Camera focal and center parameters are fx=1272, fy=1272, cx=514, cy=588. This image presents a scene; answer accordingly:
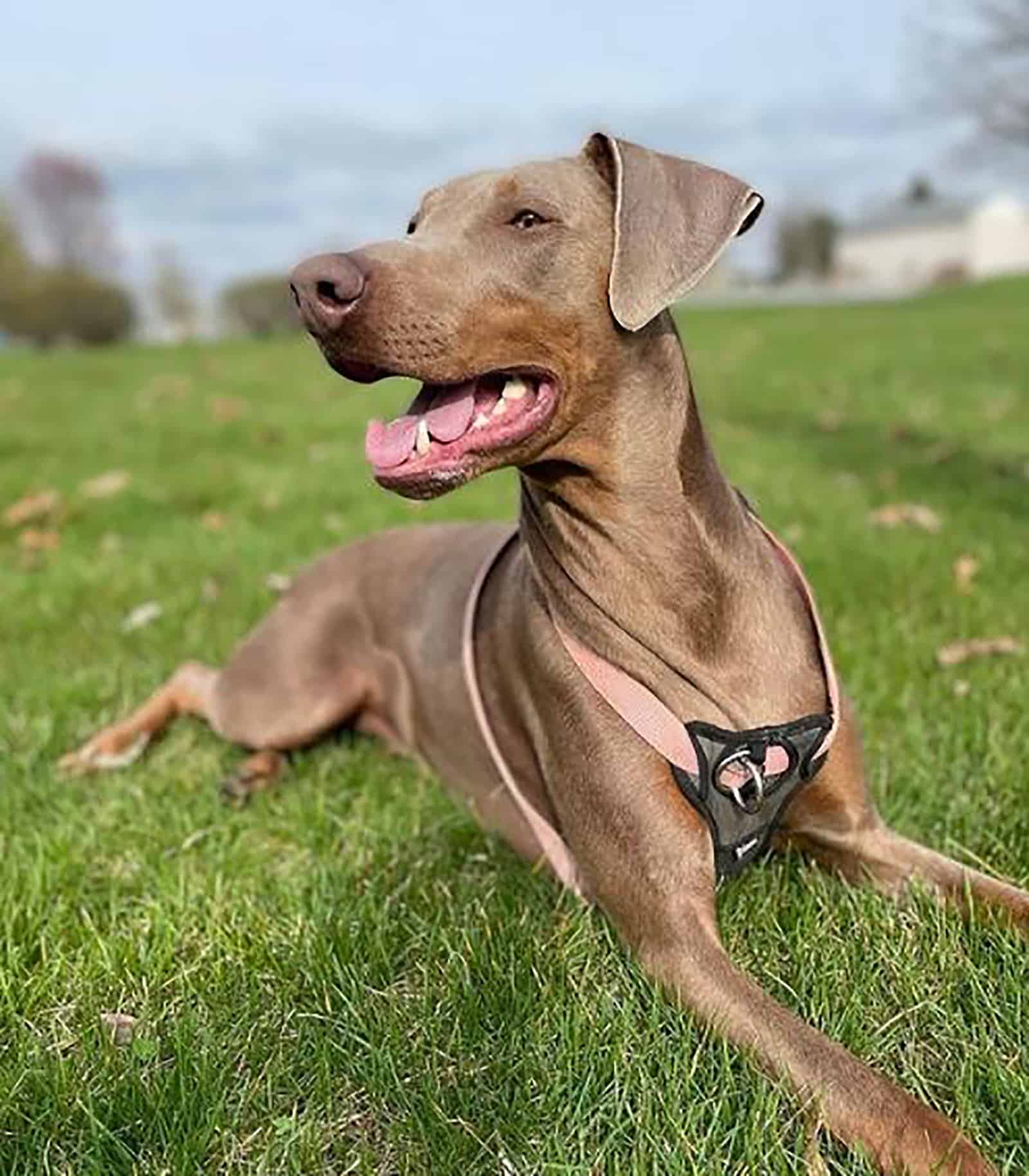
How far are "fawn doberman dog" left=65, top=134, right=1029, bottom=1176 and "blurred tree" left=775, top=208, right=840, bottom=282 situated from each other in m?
75.4

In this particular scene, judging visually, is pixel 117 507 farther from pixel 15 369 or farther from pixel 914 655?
pixel 15 369

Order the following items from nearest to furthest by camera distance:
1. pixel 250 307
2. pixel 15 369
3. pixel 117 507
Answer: pixel 117 507, pixel 15 369, pixel 250 307

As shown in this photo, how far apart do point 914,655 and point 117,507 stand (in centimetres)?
471

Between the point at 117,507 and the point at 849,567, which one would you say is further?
the point at 117,507

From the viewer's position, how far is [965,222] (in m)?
81.6

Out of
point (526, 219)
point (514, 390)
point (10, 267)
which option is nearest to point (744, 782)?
point (514, 390)

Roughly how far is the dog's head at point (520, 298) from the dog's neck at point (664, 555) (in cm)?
11

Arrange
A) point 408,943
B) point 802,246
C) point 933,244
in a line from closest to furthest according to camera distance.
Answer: point 408,943 → point 802,246 → point 933,244

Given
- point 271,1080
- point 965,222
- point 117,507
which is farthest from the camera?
point 965,222

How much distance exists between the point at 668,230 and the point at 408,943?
159cm

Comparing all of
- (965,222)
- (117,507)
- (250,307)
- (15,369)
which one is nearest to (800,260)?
A: (965,222)

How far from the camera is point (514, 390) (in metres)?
2.54

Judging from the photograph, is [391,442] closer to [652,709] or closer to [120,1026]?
[652,709]

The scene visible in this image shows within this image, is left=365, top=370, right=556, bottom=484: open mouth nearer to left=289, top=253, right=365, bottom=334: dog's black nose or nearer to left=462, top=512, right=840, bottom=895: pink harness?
left=289, top=253, right=365, bottom=334: dog's black nose
